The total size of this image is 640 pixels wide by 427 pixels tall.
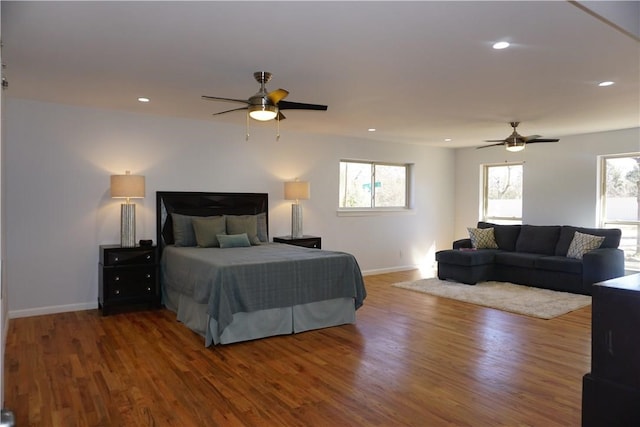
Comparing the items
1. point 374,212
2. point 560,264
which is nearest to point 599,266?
point 560,264

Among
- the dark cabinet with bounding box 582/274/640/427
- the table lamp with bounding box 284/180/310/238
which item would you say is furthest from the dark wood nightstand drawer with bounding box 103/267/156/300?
the dark cabinet with bounding box 582/274/640/427

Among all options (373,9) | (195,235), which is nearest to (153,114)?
(195,235)

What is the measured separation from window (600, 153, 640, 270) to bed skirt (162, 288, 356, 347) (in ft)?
15.7

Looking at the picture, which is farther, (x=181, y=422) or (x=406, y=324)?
(x=406, y=324)

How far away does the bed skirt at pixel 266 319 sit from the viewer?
3950mm

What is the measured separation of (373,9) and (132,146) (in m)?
3.89

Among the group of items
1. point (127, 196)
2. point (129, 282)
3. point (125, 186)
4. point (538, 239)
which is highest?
point (125, 186)

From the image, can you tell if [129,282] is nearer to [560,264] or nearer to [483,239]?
[483,239]

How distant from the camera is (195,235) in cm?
548

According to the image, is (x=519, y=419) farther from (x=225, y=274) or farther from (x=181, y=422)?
(x=225, y=274)

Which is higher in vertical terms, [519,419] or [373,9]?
[373,9]

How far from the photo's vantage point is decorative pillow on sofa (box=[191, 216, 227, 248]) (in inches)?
211

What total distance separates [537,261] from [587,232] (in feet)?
2.80

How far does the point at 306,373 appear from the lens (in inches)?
131
